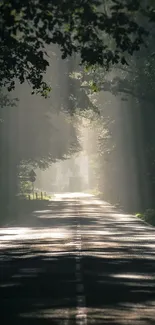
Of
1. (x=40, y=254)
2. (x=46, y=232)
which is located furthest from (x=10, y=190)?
(x=40, y=254)

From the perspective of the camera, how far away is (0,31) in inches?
566

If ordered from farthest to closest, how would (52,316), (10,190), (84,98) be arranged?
(10,190), (84,98), (52,316)

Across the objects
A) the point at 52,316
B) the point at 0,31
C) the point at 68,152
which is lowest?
the point at 52,316

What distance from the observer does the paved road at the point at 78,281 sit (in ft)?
33.0

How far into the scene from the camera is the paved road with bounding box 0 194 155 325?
396 inches

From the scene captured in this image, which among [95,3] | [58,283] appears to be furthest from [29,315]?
[95,3]

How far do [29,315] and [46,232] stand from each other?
820 inches

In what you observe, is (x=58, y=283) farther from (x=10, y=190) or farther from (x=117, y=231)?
(x=10, y=190)

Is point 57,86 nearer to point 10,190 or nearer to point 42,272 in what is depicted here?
point 10,190

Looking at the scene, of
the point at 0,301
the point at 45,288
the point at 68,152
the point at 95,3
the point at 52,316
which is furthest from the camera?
the point at 68,152

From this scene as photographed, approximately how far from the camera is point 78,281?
46.4 feet

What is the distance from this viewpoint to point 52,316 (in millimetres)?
9914

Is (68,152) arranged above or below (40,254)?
above

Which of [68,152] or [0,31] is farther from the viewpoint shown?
[68,152]
